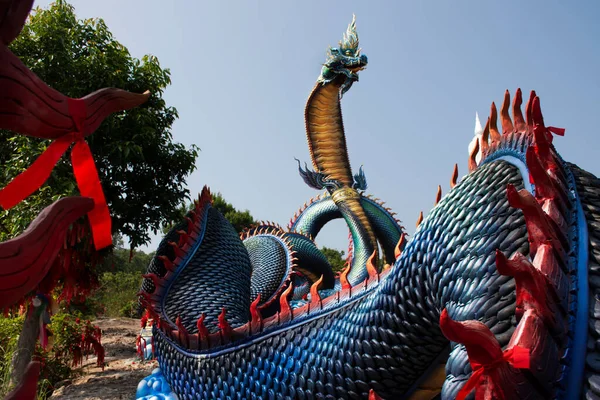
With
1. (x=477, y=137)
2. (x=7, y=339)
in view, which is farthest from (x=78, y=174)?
(x=7, y=339)

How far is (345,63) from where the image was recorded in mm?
6410

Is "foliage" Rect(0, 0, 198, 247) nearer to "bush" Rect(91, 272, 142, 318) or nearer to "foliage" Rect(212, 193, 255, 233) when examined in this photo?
"bush" Rect(91, 272, 142, 318)

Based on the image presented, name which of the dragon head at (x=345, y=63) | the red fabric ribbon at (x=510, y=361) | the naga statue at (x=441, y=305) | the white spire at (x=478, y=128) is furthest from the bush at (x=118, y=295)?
the red fabric ribbon at (x=510, y=361)

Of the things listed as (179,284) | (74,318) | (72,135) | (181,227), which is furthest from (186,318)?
(74,318)

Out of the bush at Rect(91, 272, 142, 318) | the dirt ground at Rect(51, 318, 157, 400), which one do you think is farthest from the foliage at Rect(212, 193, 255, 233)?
the dirt ground at Rect(51, 318, 157, 400)

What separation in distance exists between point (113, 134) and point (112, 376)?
275 cm

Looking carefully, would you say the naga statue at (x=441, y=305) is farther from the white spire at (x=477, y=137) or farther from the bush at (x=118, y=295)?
the bush at (x=118, y=295)

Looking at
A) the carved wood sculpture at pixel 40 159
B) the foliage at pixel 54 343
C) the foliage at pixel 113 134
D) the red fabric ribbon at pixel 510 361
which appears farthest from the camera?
the foliage at pixel 54 343

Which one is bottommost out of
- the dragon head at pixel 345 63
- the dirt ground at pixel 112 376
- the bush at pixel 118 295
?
the dirt ground at pixel 112 376

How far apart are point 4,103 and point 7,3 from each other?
145 mm

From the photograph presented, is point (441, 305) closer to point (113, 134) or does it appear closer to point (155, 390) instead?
point (155, 390)

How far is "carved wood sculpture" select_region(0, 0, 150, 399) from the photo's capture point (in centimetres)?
71

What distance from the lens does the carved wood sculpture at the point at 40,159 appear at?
71 cm

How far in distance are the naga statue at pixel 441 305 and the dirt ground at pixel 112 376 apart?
1.72 meters
